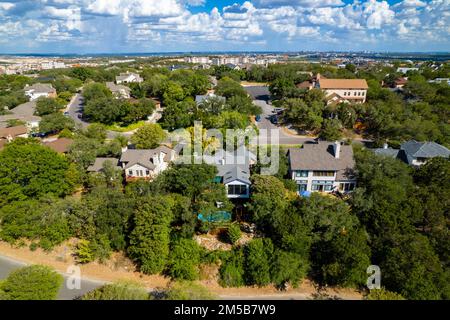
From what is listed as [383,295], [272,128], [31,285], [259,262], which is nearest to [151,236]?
[31,285]

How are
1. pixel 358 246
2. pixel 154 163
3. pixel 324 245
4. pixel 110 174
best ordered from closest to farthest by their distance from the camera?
pixel 358 246
pixel 324 245
pixel 110 174
pixel 154 163

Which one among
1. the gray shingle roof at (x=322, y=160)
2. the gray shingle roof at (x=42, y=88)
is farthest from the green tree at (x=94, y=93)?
the gray shingle roof at (x=322, y=160)

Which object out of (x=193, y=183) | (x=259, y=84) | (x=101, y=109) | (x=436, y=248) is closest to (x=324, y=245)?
(x=436, y=248)

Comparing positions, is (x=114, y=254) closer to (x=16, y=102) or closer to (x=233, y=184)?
(x=233, y=184)

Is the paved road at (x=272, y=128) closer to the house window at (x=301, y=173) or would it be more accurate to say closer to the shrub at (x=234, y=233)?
the house window at (x=301, y=173)

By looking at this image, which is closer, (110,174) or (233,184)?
(233,184)

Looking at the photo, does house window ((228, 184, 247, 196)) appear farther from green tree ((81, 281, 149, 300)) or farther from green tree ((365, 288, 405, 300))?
green tree ((81, 281, 149, 300))

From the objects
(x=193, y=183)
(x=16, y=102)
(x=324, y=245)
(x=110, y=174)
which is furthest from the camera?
(x=16, y=102)

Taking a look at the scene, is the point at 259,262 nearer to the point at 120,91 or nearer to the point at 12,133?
the point at 12,133
